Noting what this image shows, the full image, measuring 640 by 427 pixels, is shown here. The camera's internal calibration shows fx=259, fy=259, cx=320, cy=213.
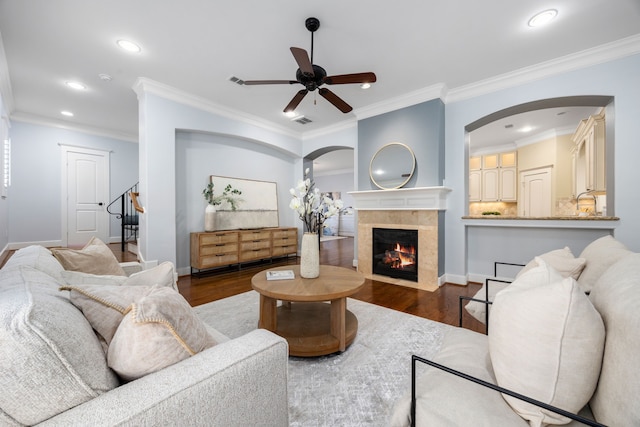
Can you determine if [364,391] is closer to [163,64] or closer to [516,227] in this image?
[516,227]

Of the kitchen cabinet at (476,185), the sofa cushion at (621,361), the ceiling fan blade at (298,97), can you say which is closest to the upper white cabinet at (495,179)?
the kitchen cabinet at (476,185)

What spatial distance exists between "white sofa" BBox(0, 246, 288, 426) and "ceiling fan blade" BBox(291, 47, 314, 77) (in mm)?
2103

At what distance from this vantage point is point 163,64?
310 cm

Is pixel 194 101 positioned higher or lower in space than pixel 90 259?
higher

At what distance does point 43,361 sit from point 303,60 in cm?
232

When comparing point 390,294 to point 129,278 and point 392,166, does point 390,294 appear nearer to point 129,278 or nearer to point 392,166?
point 392,166

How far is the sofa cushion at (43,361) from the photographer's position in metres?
0.50

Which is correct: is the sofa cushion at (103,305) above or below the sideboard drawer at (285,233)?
above

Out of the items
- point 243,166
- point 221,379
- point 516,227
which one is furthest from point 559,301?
point 243,166

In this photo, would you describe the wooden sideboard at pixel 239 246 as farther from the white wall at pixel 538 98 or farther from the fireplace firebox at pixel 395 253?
the white wall at pixel 538 98

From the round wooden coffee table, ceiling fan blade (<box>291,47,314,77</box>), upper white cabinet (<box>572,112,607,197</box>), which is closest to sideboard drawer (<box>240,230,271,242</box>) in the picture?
the round wooden coffee table

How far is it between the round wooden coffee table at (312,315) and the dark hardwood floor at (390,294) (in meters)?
0.95

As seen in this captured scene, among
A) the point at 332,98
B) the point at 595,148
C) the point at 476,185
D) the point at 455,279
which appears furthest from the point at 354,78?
the point at 476,185

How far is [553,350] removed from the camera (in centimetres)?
69
